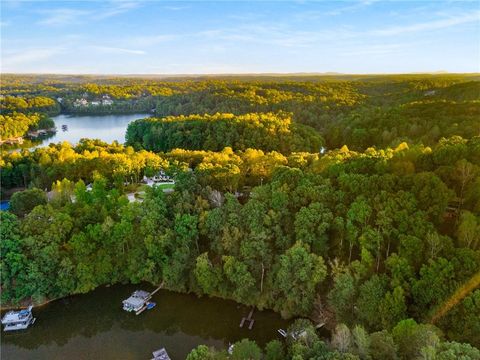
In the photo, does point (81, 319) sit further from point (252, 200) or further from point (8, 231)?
point (252, 200)

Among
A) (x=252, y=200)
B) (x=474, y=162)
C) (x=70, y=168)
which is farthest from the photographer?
(x=70, y=168)

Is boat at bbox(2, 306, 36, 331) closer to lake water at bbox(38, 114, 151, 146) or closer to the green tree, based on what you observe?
the green tree

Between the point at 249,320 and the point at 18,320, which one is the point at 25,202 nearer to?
the point at 18,320

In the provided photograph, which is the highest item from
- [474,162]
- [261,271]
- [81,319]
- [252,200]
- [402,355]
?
[474,162]

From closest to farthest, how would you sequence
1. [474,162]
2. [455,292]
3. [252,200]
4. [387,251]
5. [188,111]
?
[455,292], [387,251], [474,162], [252,200], [188,111]

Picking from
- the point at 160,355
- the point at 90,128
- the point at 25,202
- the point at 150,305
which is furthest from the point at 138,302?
the point at 90,128

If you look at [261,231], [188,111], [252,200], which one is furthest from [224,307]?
[188,111]

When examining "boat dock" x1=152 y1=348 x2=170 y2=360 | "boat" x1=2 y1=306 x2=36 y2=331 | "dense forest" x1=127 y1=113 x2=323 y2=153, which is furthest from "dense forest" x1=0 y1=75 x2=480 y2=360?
"dense forest" x1=127 y1=113 x2=323 y2=153
